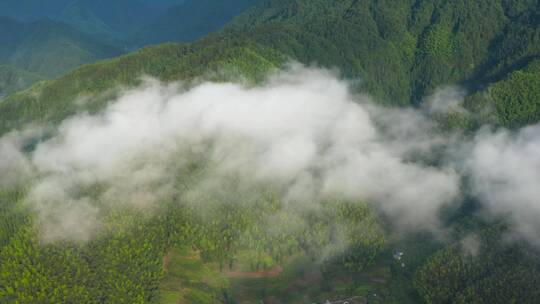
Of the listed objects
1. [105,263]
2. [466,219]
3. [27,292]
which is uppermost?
[466,219]

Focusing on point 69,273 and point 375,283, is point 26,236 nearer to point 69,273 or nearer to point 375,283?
point 69,273

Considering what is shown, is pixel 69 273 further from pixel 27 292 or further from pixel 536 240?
pixel 536 240

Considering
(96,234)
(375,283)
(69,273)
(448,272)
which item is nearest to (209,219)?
(96,234)

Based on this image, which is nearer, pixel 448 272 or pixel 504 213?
pixel 448 272

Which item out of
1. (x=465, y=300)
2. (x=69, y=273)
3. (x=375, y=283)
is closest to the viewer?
(x=465, y=300)

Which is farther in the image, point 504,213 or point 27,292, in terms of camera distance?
point 504,213

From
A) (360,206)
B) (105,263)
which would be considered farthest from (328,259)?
(105,263)

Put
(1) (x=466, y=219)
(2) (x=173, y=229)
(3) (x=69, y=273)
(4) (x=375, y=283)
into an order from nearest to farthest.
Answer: (3) (x=69, y=273) < (4) (x=375, y=283) < (2) (x=173, y=229) < (1) (x=466, y=219)

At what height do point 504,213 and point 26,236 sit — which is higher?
point 504,213

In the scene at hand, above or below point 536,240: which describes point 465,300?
below
